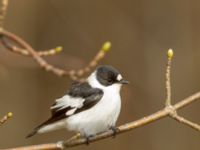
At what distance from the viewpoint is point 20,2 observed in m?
9.14

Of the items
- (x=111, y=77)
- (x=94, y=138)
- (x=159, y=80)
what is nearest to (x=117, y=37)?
(x=159, y=80)

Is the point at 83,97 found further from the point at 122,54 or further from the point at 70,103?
the point at 122,54

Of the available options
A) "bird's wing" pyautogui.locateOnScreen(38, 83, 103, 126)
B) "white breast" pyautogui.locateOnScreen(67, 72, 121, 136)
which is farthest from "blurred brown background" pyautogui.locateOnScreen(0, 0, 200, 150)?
"white breast" pyautogui.locateOnScreen(67, 72, 121, 136)

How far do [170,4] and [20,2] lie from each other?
1.88 m

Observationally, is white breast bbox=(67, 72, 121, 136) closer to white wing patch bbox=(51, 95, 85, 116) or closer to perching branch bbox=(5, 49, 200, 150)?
white wing patch bbox=(51, 95, 85, 116)

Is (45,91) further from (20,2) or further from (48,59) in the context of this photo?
(48,59)

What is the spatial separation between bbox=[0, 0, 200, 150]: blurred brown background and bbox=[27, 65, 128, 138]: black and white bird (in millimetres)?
3589

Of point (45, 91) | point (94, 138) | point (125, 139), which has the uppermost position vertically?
point (45, 91)

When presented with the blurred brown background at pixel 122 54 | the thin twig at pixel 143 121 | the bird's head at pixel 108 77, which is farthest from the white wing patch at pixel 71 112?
the blurred brown background at pixel 122 54

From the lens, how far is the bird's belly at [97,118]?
4.84 meters

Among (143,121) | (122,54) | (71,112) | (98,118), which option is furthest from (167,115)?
(122,54)

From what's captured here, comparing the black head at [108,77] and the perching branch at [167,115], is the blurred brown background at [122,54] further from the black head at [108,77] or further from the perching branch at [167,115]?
the perching branch at [167,115]

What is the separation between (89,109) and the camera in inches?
194

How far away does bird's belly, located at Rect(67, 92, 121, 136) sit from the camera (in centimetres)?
484
